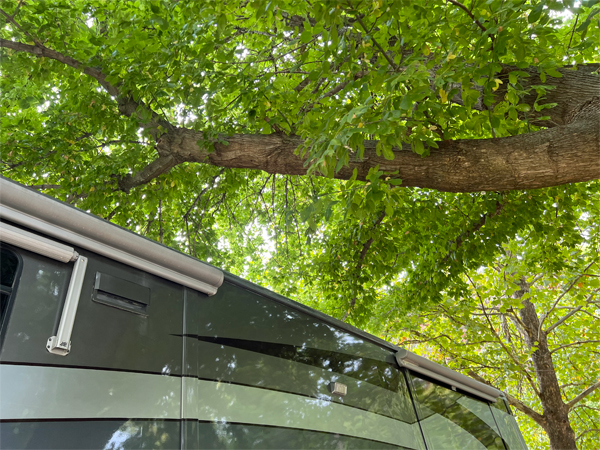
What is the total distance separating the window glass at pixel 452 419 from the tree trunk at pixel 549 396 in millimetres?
6040

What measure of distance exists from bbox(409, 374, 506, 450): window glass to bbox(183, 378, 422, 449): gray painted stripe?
36cm

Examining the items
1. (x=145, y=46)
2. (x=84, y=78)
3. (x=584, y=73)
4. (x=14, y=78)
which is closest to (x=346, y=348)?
(x=584, y=73)

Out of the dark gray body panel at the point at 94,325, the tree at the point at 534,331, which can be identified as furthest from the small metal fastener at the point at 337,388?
the tree at the point at 534,331

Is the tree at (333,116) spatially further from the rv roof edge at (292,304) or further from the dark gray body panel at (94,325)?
the dark gray body panel at (94,325)

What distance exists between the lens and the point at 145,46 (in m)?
4.34

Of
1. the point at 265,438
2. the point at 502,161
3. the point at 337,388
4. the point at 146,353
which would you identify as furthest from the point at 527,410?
the point at 146,353

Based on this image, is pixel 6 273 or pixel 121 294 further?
pixel 121 294

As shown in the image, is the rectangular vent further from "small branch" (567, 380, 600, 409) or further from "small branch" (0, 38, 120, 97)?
"small branch" (567, 380, 600, 409)

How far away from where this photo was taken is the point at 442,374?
3.11m

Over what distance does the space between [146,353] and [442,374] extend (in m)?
2.33

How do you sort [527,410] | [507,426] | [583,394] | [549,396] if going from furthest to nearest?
[549,396] < [583,394] < [527,410] < [507,426]

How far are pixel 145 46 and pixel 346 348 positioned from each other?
11.5 ft

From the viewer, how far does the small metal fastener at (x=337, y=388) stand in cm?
207

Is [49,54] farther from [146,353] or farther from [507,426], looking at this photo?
[507,426]
